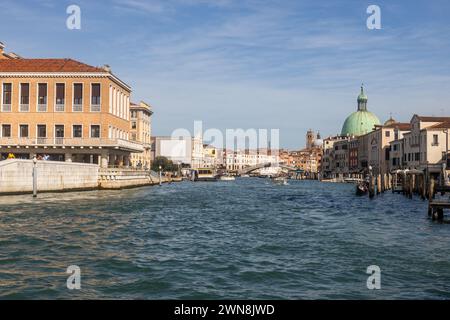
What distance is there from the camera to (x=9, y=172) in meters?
26.9

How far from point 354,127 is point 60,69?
88746 mm

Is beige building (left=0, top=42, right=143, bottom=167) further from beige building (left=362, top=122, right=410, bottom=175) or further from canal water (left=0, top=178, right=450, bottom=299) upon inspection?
beige building (left=362, top=122, right=410, bottom=175)

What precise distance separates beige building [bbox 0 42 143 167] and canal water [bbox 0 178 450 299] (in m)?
25.9

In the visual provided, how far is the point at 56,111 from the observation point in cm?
4538

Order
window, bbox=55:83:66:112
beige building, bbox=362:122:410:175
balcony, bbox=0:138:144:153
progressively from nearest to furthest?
balcony, bbox=0:138:144:153
window, bbox=55:83:66:112
beige building, bbox=362:122:410:175

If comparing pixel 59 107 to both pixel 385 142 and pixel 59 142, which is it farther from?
pixel 385 142

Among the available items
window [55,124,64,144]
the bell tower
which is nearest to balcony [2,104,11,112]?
window [55,124,64,144]

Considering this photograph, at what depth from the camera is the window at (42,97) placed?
4542cm

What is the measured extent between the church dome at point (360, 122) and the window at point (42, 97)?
290 ft

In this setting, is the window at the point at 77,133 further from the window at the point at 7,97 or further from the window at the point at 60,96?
the window at the point at 7,97

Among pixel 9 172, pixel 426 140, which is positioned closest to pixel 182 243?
pixel 9 172

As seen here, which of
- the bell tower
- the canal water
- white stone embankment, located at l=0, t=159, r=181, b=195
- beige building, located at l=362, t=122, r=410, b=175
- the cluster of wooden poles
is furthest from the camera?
the bell tower

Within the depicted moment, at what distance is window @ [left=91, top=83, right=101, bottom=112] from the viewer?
150ft

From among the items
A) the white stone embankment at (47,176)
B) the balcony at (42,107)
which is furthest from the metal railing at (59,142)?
the white stone embankment at (47,176)
